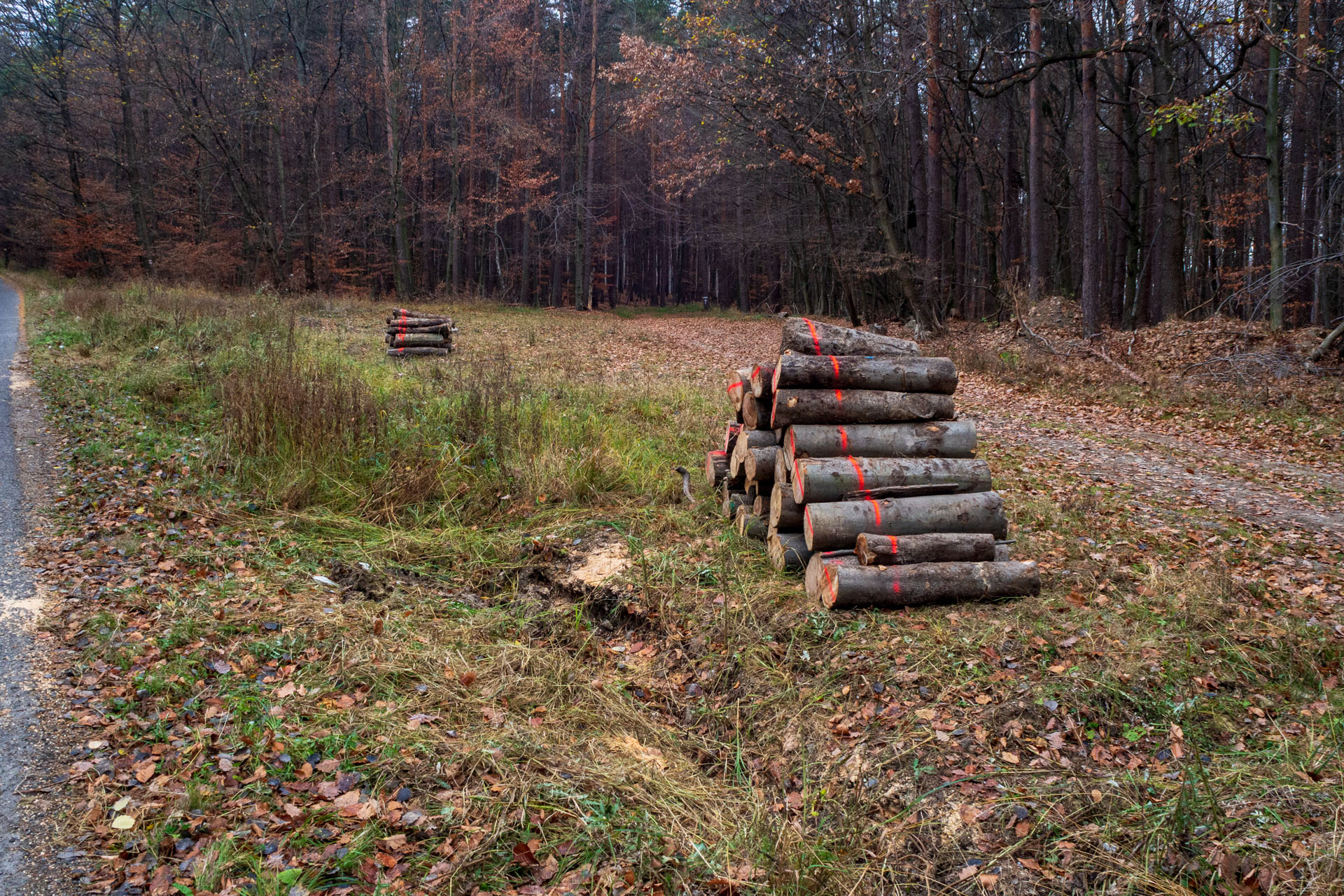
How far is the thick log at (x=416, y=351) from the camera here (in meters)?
14.0

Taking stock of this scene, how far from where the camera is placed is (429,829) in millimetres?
3365

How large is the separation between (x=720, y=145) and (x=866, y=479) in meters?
18.9

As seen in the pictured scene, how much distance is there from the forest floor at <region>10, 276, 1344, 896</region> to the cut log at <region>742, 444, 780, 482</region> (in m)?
0.54

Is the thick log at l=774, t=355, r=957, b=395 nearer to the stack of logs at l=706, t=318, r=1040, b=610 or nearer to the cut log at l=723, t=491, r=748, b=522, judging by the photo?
the stack of logs at l=706, t=318, r=1040, b=610

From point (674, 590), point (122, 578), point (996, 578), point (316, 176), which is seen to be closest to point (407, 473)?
point (122, 578)

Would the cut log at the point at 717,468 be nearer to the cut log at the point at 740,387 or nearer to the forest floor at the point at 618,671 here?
the forest floor at the point at 618,671

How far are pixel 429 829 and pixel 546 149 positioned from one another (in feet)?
105

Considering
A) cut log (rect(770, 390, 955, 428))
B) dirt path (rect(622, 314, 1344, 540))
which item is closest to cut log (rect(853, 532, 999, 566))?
cut log (rect(770, 390, 955, 428))

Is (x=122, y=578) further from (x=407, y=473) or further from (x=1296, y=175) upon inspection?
(x=1296, y=175)

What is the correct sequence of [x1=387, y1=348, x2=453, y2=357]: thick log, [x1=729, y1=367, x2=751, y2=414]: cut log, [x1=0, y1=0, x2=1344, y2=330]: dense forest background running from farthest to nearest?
[x1=0, y1=0, x2=1344, y2=330]: dense forest background
[x1=387, y1=348, x2=453, y2=357]: thick log
[x1=729, y1=367, x2=751, y2=414]: cut log

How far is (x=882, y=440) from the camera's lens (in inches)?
242

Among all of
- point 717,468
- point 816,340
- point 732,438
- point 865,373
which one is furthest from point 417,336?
point 865,373

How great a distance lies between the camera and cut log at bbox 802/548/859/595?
5.32m

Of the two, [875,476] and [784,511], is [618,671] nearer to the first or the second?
[784,511]
